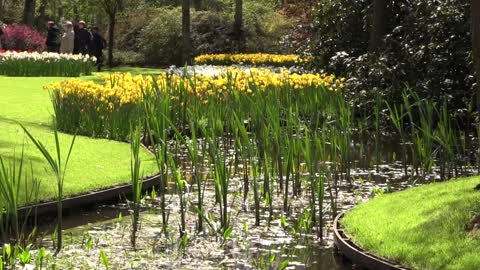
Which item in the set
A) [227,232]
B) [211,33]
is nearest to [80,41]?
[211,33]

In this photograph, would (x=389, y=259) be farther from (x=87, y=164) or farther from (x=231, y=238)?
(x=87, y=164)

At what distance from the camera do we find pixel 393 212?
8.01 m

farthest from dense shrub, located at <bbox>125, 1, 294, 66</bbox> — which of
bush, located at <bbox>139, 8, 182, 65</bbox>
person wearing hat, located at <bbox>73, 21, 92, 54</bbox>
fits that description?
person wearing hat, located at <bbox>73, 21, 92, 54</bbox>

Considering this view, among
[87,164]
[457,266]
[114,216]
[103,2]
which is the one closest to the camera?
[457,266]

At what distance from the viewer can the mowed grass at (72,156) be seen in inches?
379

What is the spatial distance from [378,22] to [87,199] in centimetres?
1068

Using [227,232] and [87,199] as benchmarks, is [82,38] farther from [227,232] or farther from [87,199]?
[227,232]

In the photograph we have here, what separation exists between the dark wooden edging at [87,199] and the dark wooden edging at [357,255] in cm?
269

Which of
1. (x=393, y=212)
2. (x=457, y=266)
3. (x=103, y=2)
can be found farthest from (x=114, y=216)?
(x=103, y=2)

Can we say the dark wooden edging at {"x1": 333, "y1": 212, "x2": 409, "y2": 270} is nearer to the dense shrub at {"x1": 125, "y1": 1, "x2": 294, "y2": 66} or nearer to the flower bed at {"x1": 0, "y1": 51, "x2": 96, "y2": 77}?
the flower bed at {"x1": 0, "y1": 51, "x2": 96, "y2": 77}

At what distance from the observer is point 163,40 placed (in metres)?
41.7

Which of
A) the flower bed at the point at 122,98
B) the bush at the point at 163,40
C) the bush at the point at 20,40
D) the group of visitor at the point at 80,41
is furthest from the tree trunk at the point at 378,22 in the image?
the bush at the point at 163,40

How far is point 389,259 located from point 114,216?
3.20m

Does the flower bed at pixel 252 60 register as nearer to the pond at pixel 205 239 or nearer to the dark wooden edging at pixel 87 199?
the dark wooden edging at pixel 87 199
